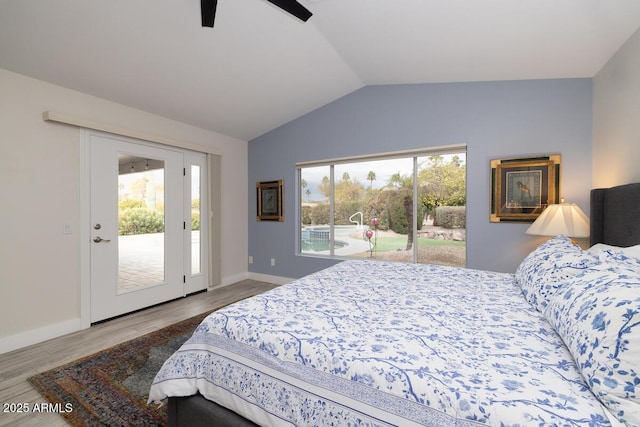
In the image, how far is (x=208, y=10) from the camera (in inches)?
70.9

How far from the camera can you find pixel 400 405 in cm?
85

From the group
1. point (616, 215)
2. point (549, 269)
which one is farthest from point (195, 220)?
point (616, 215)

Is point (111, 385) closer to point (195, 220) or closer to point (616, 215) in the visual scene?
point (195, 220)

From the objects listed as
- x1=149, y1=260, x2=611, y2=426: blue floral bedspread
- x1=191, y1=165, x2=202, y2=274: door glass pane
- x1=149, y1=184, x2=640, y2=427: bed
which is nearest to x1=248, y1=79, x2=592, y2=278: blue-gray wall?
x1=149, y1=184, x2=640, y2=427: bed

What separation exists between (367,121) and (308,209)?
158 cm

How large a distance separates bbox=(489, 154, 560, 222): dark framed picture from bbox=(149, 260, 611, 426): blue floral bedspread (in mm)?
1656

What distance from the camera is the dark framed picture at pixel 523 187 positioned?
275cm

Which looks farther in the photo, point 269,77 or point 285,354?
point 269,77

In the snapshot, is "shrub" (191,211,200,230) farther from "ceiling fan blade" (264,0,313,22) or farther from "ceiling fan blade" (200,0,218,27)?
"ceiling fan blade" (264,0,313,22)

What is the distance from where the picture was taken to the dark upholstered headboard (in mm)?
1766

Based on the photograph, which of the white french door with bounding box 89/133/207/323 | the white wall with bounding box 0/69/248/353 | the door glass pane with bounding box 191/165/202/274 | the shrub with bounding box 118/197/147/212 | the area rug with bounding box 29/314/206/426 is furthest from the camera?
the door glass pane with bounding box 191/165/202/274

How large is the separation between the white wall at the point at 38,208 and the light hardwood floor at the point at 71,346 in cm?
24

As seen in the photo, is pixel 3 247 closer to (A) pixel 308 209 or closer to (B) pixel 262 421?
(B) pixel 262 421

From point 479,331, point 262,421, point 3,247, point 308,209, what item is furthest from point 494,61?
point 3,247
